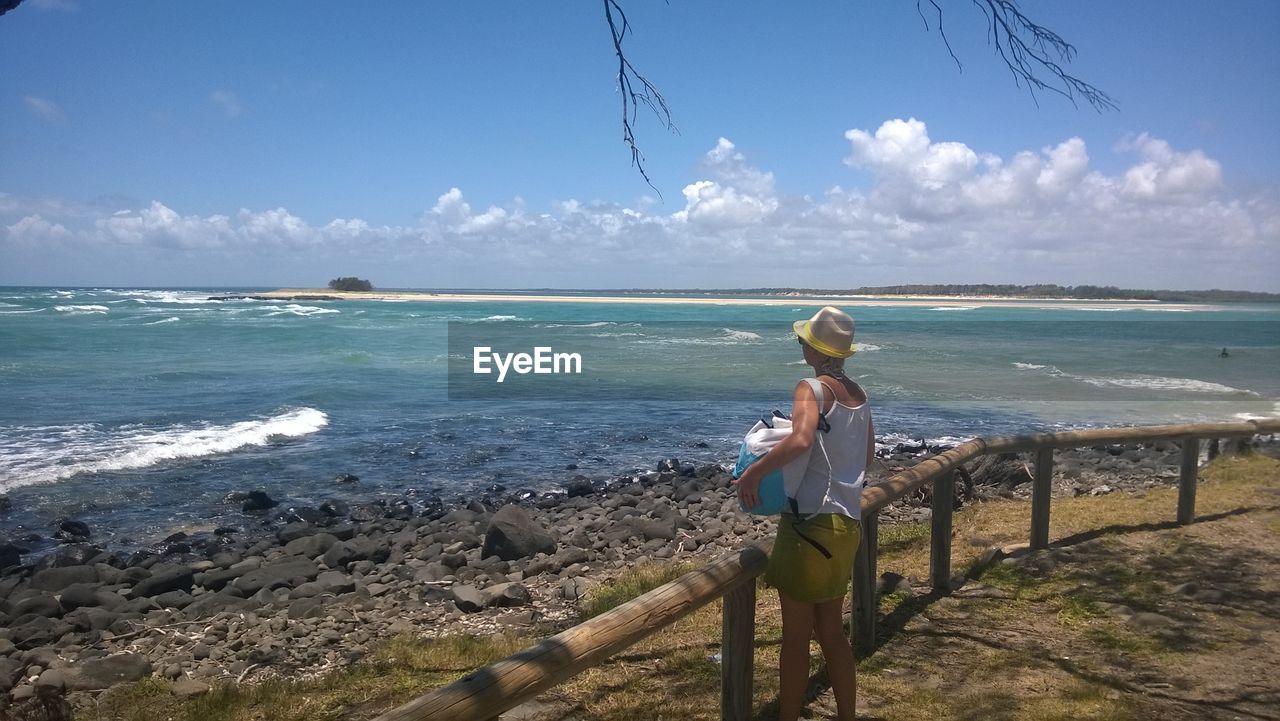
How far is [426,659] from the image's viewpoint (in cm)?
494

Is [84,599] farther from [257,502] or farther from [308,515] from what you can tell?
[257,502]

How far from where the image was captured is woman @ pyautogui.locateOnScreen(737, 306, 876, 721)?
2980 mm

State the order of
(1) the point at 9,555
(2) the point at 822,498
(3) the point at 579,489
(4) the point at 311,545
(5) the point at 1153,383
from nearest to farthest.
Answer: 1. (2) the point at 822,498
2. (1) the point at 9,555
3. (4) the point at 311,545
4. (3) the point at 579,489
5. (5) the point at 1153,383

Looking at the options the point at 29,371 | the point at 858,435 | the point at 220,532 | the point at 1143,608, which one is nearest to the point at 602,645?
the point at 858,435

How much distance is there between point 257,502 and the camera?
1086 centimetres

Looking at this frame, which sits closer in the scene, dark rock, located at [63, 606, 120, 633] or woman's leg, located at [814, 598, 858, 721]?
woman's leg, located at [814, 598, 858, 721]

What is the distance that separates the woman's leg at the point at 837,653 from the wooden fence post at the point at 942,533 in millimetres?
2124

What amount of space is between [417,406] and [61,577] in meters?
12.4

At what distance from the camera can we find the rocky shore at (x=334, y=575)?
5.81 m

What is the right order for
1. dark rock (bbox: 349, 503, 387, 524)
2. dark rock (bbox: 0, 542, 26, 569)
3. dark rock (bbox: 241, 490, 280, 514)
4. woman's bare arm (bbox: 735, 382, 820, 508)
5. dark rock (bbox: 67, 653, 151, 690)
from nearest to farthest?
woman's bare arm (bbox: 735, 382, 820, 508) → dark rock (bbox: 67, 653, 151, 690) → dark rock (bbox: 0, 542, 26, 569) → dark rock (bbox: 349, 503, 387, 524) → dark rock (bbox: 241, 490, 280, 514)

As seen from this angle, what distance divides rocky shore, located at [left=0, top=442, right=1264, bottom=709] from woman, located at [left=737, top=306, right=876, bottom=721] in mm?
3055

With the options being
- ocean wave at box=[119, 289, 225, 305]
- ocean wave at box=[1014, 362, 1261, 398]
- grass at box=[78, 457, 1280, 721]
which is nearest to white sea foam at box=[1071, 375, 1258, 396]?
ocean wave at box=[1014, 362, 1261, 398]

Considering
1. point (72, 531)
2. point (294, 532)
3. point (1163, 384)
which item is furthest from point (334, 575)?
point (1163, 384)

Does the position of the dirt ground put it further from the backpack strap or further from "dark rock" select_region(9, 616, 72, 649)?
"dark rock" select_region(9, 616, 72, 649)
